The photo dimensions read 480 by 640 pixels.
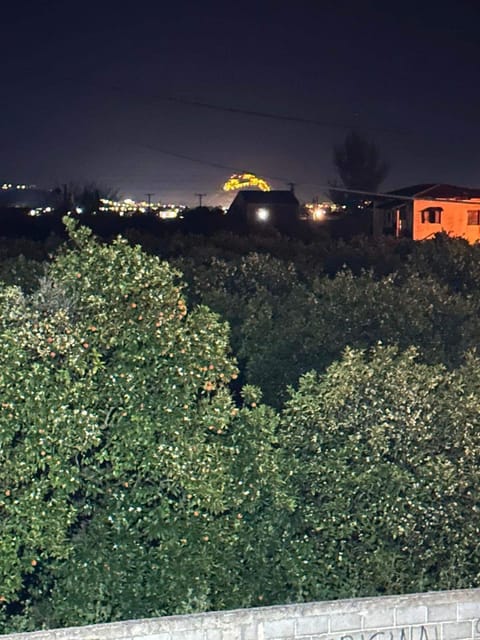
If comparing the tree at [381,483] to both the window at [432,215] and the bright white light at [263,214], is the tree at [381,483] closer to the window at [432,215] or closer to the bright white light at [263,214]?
the window at [432,215]

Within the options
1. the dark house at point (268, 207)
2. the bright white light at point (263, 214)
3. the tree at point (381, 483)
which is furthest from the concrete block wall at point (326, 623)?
the bright white light at point (263, 214)

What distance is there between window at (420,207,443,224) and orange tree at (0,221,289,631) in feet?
163

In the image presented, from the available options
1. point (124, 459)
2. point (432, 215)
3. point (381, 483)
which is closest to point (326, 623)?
point (381, 483)

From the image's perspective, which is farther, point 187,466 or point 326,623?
point 187,466

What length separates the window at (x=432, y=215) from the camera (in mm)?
56281

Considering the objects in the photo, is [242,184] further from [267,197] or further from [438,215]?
[438,215]

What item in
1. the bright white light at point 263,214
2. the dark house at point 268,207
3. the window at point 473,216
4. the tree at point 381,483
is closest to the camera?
the tree at point 381,483

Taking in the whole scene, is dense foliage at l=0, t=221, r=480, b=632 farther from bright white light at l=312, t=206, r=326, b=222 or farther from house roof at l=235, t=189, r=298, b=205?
bright white light at l=312, t=206, r=326, b=222

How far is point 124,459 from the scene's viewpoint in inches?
284

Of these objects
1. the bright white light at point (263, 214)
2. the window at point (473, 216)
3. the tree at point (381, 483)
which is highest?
the bright white light at point (263, 214)

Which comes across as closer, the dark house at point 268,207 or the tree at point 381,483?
the tree at point 381,483

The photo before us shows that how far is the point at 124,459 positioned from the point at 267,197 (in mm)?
67653

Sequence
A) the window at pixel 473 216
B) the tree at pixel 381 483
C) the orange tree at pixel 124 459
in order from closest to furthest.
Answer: the orange tree at pixel 124 459, the tree at pixel 381 483, the window at pixel 473 216

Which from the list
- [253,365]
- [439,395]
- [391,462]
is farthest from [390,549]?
[253,365]
